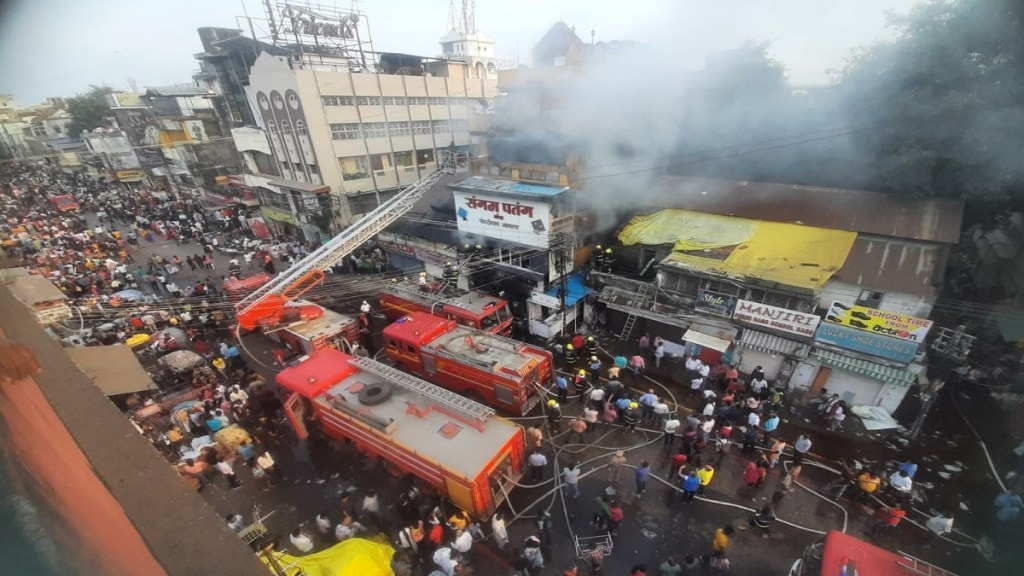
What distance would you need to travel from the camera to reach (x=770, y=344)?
13070 millimetres

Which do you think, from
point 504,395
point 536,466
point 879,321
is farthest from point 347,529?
point 879,321

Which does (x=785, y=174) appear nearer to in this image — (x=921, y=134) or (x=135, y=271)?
(x=921, y=134)

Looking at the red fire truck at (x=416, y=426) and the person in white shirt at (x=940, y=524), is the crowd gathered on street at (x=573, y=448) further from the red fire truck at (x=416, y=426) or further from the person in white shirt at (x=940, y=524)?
the red fire truck at (x=416, y=426)

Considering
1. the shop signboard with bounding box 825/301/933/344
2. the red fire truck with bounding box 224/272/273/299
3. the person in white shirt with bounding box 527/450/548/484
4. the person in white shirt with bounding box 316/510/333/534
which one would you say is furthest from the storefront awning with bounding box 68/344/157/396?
the shop signboard with bounding box 825/301/933/344

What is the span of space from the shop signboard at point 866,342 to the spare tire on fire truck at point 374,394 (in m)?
12.8

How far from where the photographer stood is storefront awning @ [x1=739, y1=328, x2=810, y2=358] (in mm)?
12672

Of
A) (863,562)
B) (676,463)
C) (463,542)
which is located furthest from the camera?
(676,463)

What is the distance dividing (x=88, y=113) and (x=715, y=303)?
240ft

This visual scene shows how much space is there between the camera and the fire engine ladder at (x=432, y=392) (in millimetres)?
9789

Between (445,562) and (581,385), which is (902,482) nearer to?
(581,385)

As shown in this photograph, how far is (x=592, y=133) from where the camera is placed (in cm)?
1702

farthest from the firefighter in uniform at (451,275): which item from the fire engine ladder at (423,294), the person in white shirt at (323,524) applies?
the person in white shirt at (323,524)

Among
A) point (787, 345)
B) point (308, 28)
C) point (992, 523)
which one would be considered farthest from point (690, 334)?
point (308, 28)

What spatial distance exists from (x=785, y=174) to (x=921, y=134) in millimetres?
4445
